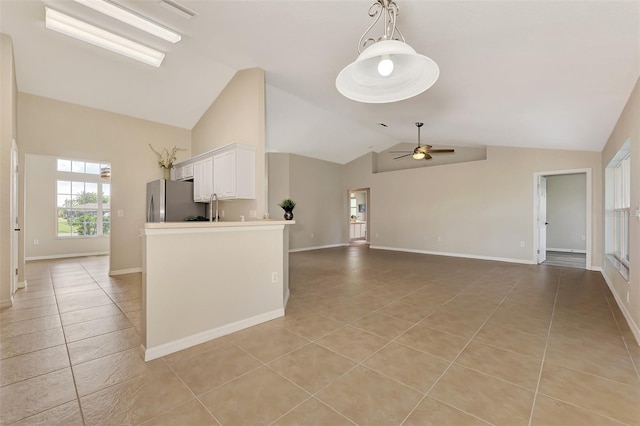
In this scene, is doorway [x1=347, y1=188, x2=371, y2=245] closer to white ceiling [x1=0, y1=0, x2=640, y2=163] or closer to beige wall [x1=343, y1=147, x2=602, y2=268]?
beige wall [x1=343, y1=147, x2=602, y2=268]

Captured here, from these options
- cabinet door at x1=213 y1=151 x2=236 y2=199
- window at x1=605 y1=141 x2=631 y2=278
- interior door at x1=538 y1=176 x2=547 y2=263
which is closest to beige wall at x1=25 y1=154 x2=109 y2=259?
cabinet door at x1=213 y1=151 x2=236 y2=199

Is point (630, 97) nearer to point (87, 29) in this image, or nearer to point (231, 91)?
point (231, 91)

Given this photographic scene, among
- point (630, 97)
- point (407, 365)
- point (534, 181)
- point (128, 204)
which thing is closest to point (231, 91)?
point (128, 204)

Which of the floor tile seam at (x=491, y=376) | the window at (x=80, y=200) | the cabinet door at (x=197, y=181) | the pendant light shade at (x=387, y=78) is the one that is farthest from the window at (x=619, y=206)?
the window at (x=80, y=200)

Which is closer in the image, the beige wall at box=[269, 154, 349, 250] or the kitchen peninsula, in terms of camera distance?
the kitchen peninsula

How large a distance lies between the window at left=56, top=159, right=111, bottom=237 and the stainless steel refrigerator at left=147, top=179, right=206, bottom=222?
363cm

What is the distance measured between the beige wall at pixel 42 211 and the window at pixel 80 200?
4.8 inches

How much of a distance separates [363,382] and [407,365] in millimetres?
430

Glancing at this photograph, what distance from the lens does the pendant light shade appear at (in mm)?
1353

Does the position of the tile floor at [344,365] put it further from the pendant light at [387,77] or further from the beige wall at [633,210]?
the pendant light at [387,77]

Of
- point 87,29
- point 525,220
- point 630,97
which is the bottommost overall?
point 525,220

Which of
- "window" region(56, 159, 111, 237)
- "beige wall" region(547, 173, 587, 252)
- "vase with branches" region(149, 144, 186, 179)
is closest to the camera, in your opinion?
"vase with branches" region(149, 144, 186, 179)

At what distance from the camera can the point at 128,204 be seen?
5.28m

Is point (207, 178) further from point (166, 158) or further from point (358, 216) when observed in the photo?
point (358, 216)
